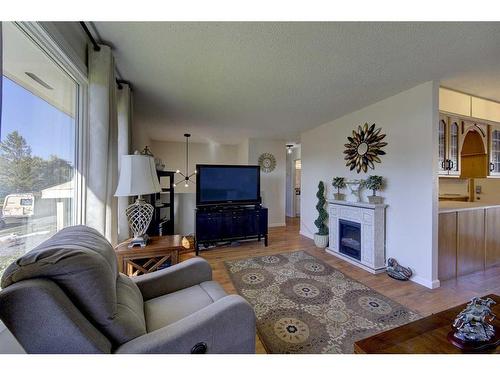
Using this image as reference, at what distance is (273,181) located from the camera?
5617mm

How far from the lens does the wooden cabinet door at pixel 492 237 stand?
9.25ft

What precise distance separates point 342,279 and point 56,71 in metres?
3.25

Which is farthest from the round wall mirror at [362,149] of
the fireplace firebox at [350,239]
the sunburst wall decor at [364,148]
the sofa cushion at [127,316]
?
the sofa cushion at [127,316]

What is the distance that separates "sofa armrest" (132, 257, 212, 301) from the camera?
56.4 inches

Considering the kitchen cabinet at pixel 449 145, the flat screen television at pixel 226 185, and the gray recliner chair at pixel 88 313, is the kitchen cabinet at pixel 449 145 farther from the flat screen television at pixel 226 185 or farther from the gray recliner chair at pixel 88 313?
the gray recliner chair at pixel 88 313

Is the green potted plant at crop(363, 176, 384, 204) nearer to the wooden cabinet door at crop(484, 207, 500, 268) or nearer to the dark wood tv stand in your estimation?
the wooden cabinet door at crop(484, 207, 500, 268)

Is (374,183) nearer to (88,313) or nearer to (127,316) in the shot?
(127,316)

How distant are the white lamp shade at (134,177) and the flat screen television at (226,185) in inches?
76.6

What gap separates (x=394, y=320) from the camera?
1.81 m

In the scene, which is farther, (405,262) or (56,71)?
(405,262)

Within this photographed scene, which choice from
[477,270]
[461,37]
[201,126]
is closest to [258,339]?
[461,37]

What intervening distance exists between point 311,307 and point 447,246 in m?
1.89

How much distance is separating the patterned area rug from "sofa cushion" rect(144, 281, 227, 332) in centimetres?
58

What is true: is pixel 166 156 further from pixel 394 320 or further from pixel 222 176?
pixel 394 320
